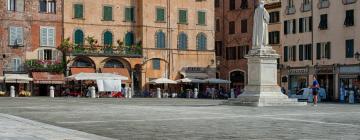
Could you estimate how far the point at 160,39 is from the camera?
233ft

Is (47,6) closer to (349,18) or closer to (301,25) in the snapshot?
(301,25)

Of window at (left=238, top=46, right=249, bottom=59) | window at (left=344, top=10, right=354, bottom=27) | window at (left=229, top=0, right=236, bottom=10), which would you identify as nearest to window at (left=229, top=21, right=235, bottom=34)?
window at (left=229, top=0, right=236, bottom=10)

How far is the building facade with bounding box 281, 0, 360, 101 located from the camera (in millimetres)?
58938

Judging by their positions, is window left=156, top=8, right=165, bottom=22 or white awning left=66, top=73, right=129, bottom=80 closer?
white awning left=66, top=73, right=129, bottom=80

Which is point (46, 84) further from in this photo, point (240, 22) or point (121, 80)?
point (240, 22)

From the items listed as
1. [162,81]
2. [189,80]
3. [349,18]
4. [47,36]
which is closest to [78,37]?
[47,36]

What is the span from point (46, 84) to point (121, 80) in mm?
7761

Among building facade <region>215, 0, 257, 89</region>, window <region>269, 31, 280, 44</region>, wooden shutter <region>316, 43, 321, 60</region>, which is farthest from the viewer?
building facade <region>215, 0, 257, 89</region>

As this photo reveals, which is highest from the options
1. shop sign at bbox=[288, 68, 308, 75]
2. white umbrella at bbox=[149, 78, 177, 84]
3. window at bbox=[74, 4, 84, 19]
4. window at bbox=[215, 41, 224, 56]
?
window at bbox=[74, 4, 84, 19]

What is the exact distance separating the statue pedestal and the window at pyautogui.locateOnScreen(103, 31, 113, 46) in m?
36.2

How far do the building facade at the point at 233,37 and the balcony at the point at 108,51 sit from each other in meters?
12.9

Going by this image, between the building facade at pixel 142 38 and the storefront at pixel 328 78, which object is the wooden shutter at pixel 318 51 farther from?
the building facade at pixel 142 38

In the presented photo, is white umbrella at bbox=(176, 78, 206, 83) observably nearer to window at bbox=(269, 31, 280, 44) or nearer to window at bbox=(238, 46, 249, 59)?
window at bbox=(238, 46, 249, 59)

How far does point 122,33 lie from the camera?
69.4 meters
